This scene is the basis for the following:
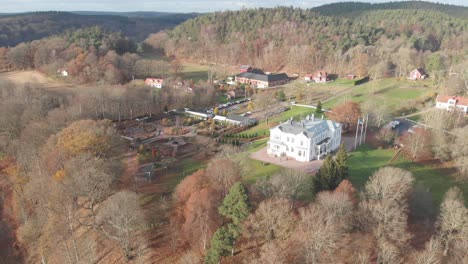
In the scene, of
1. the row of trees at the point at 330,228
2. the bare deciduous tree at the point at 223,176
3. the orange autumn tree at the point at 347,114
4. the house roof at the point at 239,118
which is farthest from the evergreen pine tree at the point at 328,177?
the house roof at the point at 239,118

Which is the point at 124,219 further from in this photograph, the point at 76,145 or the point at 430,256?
the point at 430,256

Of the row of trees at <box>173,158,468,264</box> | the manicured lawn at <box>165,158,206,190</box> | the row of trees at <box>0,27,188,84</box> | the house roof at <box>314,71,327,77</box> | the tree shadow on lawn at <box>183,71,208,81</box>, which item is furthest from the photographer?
the tree shadow on lawn at <box>183,71,208,81</box>

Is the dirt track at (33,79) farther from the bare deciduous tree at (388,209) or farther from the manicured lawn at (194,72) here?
the bare deciduous tree at (388,209)

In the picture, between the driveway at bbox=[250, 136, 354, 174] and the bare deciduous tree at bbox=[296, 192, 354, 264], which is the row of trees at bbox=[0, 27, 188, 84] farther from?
the bare deciduous tree at bbox=[296, 192, 354, 264]

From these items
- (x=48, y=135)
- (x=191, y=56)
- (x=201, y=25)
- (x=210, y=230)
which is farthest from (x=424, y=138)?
(x=201, y=25)

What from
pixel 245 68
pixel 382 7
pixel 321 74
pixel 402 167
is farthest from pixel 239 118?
pixel 382 7

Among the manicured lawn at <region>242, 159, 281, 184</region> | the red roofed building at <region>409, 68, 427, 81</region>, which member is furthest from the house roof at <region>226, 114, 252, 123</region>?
the red roofed building at <region>409, 68, 427, 81</region>
